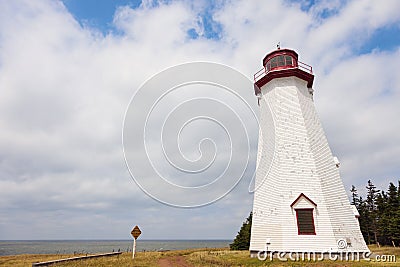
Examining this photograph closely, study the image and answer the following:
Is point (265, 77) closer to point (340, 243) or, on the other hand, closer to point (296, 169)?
point (296, 169)

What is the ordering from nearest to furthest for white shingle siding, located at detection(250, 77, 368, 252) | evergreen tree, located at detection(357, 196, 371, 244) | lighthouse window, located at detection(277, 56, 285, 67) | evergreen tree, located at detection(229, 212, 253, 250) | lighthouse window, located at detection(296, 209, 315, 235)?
lighthouse window, located at detection(296, 209, 315, 235), white shingle siding, located at detection(250, 77, 368, 252), lighthouse window, located at detection(277, 56, 285, 67), evergreen tree, located at detection(229, 212, 253, 250), evergreen tree, located at detection(357, 196, 371, 244)

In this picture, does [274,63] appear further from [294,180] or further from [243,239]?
[243,239]

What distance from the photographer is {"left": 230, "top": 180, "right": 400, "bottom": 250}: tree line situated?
3869 cm

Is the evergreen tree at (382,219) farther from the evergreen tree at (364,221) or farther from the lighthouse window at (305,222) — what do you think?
the lighthouse window at (305,222)

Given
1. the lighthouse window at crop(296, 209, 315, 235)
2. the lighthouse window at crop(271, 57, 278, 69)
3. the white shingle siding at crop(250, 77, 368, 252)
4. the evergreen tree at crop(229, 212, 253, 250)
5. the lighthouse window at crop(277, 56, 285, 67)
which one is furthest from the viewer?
the evergreen tree at crop(229, 212, 253, 250)

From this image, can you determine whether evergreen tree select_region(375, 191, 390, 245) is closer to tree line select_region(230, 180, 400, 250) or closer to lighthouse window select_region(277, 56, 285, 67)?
tree line select_region(230, 180, 400, 250)

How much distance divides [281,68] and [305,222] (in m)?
12.5

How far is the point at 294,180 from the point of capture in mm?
20734

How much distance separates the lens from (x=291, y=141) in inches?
868

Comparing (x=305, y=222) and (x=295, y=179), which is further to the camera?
(x=295, y=179)

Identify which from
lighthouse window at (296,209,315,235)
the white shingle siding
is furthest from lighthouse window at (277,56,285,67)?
lighthouse window at (296,209,315,235)

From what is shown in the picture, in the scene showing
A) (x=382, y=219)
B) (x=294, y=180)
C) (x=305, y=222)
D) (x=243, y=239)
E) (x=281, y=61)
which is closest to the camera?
(x=305, y=222)

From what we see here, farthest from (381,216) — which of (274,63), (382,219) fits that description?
(274,63)

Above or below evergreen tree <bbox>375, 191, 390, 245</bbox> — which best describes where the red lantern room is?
above
